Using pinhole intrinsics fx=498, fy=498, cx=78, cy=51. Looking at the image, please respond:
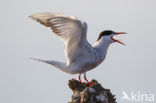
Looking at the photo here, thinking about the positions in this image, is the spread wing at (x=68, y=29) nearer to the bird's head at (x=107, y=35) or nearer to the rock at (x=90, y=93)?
the bird's head at (x=107, y=35)

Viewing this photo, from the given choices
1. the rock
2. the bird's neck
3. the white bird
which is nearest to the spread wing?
the white bird

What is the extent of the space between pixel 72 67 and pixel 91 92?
1.46 metres

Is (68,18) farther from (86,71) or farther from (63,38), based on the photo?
(86,71)

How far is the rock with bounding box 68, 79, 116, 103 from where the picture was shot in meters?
11.9

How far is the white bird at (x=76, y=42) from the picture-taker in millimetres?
12469

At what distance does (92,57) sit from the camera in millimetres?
13430

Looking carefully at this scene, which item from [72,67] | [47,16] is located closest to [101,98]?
[72,67]

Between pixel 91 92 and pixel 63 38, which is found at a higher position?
pixel 63 38

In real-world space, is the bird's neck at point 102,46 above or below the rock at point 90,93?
above

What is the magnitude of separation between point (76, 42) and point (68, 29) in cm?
55

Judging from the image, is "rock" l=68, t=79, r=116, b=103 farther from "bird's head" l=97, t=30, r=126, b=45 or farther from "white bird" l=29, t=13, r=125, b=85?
"bird's head" l=97, t=30, r=126, b=45

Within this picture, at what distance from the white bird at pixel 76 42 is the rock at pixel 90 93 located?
70cm

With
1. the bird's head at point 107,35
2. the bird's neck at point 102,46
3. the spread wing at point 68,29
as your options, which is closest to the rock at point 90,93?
the spread wing at point 68,29

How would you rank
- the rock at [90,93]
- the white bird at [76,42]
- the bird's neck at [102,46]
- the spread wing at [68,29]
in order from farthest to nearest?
1. the bird's neck at [102,46]
2. the white bird at [76,42]
3. the spread wing at [68,29]
4. the rock at [90,93]
